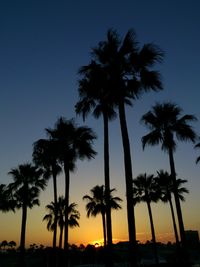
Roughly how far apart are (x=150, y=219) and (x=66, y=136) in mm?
29428

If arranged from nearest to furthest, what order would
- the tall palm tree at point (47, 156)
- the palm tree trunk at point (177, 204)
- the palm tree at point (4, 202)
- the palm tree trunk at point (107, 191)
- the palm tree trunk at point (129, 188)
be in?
the palm tree trunk at point (129, 188) < the palm tree trunk at point (107, 191) < the palm tree trunk at point (177, 204) < the tall palm tree at point (47, 156) < the palm tree at point (4, 202)

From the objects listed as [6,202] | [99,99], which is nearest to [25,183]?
[6,202]

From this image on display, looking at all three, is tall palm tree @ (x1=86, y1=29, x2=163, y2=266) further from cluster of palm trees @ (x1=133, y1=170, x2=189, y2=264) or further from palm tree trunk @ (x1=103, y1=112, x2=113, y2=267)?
cluster of palm trees @ (x1=133, y1=170, x2=189, y2=264)

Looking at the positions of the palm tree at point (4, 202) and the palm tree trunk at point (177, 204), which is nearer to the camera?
the palm tree trunk at point (177, 204)

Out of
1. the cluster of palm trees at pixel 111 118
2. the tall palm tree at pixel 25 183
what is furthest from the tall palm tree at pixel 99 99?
the tall palm tree at pixel 25 183

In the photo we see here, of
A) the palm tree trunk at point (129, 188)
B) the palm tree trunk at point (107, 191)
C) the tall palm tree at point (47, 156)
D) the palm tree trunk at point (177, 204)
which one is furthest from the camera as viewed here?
the tall palm tree at point (47, 156)

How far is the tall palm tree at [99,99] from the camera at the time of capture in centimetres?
2219

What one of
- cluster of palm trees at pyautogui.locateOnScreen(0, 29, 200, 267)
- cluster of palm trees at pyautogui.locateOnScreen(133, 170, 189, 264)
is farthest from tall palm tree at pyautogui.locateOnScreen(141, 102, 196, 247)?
cluster of palm trees at pyautogui.locateOnScreen(133, 170, 189, 264)

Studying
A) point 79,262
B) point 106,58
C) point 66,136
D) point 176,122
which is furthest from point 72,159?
point 79,262

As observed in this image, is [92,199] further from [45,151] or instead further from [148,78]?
[148,78]

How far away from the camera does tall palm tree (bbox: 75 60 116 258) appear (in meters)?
22.2

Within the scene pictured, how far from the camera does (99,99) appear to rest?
24.4m

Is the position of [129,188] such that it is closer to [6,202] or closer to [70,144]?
[70,144]

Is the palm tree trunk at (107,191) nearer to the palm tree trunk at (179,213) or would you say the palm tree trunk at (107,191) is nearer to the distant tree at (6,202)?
the palm tree trunk at (179,213)
